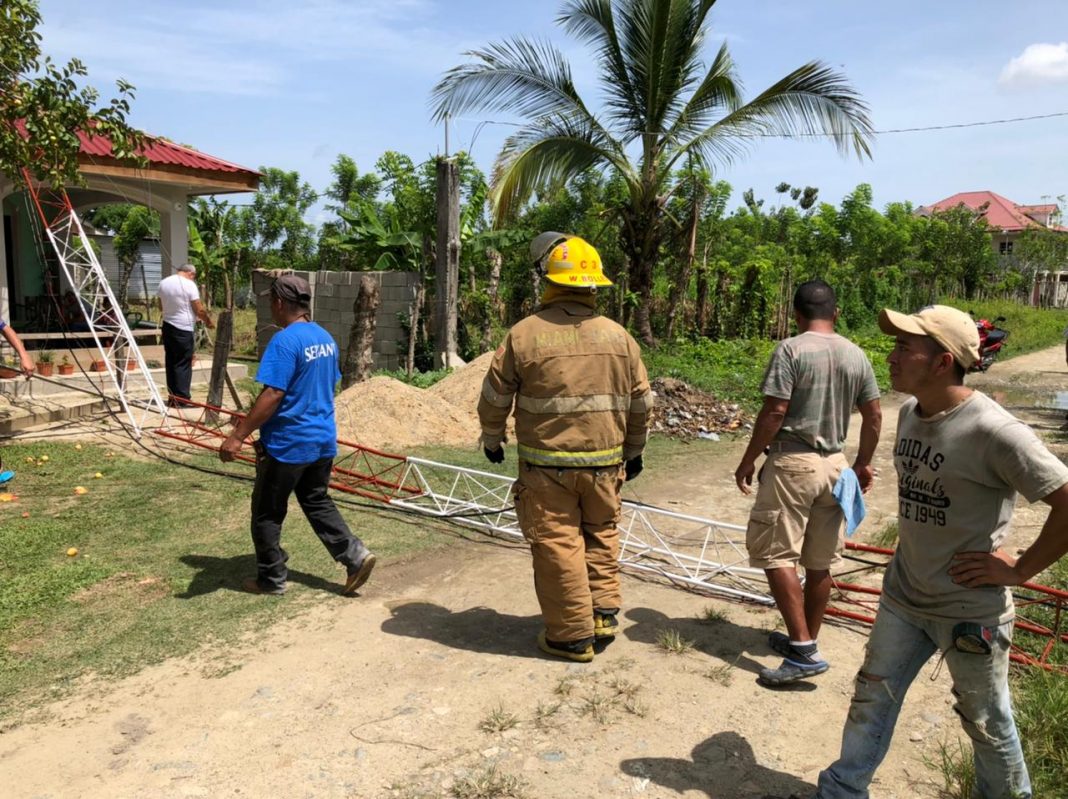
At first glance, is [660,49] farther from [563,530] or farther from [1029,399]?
[563,530]

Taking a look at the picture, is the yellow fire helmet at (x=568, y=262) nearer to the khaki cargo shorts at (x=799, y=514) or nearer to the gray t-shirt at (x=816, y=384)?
the gray t-shirt at (x=816, y=384)

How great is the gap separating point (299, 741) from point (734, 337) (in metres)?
17.0

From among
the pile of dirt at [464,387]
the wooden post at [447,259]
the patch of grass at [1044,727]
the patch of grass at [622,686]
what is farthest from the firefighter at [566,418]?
the wooden post at [447,259]

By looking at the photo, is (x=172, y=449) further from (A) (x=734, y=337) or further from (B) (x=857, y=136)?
(A) (x=734, y=337)

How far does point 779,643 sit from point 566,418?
5.25ft

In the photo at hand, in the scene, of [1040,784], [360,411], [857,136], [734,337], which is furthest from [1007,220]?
[1040,784]

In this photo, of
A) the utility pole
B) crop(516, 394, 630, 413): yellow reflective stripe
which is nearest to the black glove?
crop(516, 394, 630, 413): yellow reflective stripe

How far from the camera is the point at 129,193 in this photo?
12.5m

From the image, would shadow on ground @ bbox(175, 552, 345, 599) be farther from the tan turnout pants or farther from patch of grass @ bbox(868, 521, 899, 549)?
patch of grass @ bbox(868, 521, 899, 549)

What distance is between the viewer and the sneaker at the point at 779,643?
165 inches

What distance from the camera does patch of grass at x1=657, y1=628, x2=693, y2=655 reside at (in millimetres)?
Answer: 4219

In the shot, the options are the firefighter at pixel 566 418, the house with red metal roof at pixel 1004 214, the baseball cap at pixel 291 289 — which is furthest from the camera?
the house with red metal roof at pixel 1004 214

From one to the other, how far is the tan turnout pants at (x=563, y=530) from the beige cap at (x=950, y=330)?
1804 millimetres

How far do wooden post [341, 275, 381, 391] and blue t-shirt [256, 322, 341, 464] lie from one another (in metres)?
6.38
